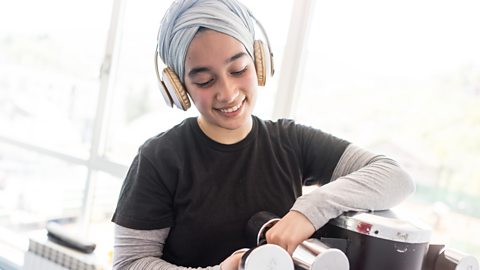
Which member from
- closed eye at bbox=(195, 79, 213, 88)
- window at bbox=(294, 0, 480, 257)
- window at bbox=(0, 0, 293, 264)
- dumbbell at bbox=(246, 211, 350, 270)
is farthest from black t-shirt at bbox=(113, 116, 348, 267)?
window at bbox=(0, 0, 293, 264)

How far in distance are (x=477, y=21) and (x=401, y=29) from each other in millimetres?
248

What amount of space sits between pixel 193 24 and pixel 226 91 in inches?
5.6

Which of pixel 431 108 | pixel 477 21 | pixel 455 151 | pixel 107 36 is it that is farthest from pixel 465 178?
pixel 107 36

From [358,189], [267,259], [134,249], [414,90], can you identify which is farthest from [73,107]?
[267,259]

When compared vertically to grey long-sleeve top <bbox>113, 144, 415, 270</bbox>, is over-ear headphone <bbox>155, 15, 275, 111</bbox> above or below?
above

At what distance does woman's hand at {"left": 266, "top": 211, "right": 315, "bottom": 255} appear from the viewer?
700 millimetres

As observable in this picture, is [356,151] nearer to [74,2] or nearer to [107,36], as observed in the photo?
[107,36]

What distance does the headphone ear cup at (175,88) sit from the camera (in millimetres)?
958

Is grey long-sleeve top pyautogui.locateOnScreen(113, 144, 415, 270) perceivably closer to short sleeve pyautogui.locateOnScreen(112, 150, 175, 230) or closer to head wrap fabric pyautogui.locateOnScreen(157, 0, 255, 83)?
short sleeve pyautogui.locateOnScreen(112, 150, 175, 230)

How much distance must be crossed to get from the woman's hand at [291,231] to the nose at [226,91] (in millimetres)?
278

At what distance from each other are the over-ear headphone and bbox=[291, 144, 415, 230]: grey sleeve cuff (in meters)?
0.25

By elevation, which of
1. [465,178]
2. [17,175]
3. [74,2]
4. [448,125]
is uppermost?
[74,2]

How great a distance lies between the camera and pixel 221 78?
916 millimetres

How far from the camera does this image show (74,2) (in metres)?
2.56
